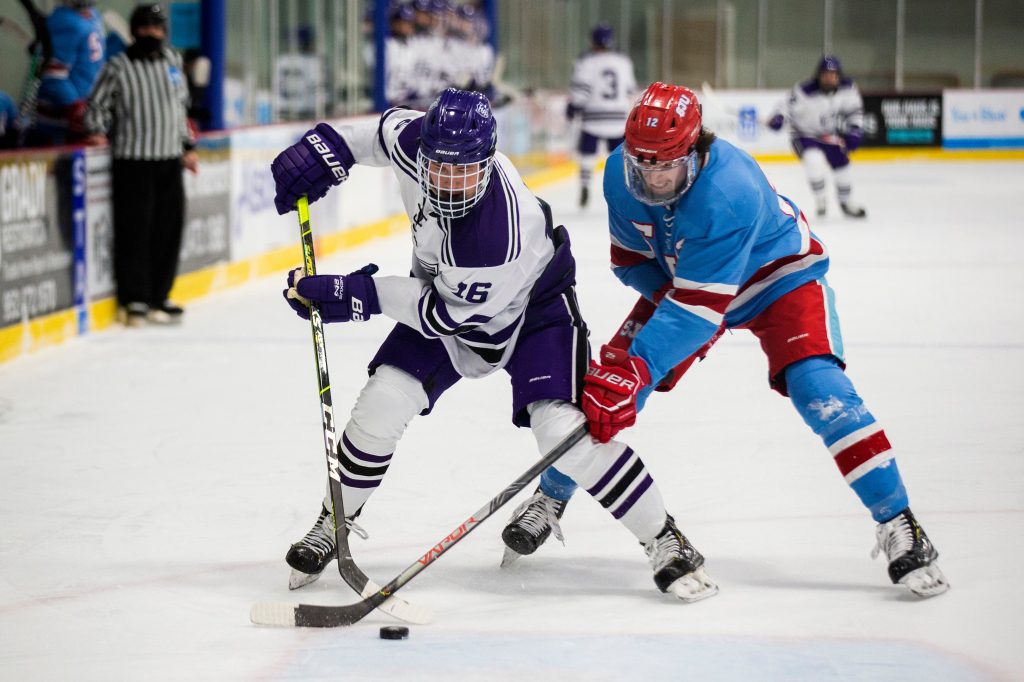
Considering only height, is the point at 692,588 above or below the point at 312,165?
below

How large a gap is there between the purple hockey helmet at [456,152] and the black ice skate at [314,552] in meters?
0.69

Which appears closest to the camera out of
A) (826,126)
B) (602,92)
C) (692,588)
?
(692,588)

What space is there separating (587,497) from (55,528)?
124 centimetres

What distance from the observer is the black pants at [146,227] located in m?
6.04

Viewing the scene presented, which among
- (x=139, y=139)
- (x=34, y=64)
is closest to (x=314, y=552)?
(x=139, y=139)

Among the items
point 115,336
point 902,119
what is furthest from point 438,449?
point 902,119

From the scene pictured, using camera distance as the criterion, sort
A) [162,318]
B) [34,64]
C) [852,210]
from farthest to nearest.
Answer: [852,210], [34,64], [162,318]

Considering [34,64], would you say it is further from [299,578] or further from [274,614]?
[274,614]

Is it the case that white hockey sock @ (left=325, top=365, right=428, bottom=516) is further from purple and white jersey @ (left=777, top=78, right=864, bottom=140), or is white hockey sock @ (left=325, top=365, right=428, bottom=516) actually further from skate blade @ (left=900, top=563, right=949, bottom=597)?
purple and white jersey @ (left=777, top=78, right=864, bottom=140)

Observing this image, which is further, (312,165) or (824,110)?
(824,110)

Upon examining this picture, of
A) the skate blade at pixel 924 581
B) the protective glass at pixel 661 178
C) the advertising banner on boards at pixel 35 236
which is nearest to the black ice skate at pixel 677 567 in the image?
the skate blade at pixel 924 581

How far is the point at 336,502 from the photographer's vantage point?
9.07 ft

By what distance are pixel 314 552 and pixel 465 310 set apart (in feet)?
1.89

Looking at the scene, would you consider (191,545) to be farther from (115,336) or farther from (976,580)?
(115,336)
